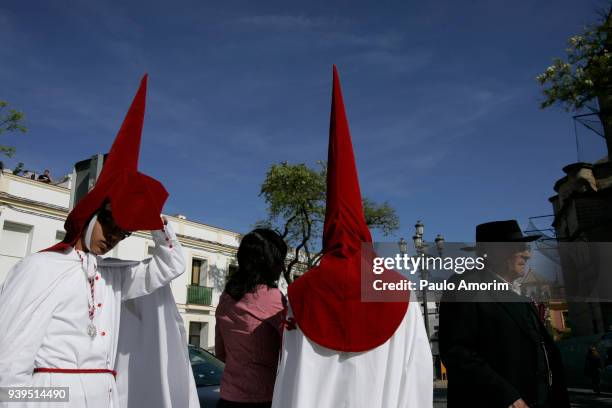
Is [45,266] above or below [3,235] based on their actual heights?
below

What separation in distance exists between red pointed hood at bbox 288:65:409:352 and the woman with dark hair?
30cm

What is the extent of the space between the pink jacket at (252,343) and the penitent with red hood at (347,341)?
0.27 metres

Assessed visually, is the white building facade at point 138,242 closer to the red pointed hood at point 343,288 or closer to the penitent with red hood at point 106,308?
the penitent with red hood at point 106,308

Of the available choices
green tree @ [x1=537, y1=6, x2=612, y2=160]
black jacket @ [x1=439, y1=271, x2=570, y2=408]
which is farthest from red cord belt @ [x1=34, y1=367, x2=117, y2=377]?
green tree @ [x1=537, y1=6, x2=612, y2=160]

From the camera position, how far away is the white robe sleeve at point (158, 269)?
2.68 metres

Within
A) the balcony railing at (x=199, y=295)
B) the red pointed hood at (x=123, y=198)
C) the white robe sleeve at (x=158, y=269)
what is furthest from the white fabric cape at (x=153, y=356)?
the balcony railing at (x=199, y=295)

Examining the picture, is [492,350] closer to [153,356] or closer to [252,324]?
[252,324]

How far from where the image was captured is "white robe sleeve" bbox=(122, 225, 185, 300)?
2.68 metres

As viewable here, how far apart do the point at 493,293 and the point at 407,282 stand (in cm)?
81

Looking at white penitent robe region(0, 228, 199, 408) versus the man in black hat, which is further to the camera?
the man in black hat

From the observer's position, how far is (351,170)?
2.92m

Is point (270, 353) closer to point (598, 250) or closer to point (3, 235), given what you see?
point (3, 235)

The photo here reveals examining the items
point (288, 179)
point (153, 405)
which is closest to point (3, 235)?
point (288, 179)

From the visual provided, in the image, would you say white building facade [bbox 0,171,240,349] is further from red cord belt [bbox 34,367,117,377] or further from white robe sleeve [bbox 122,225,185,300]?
red cord belt [bbox 34,367,117,377]
